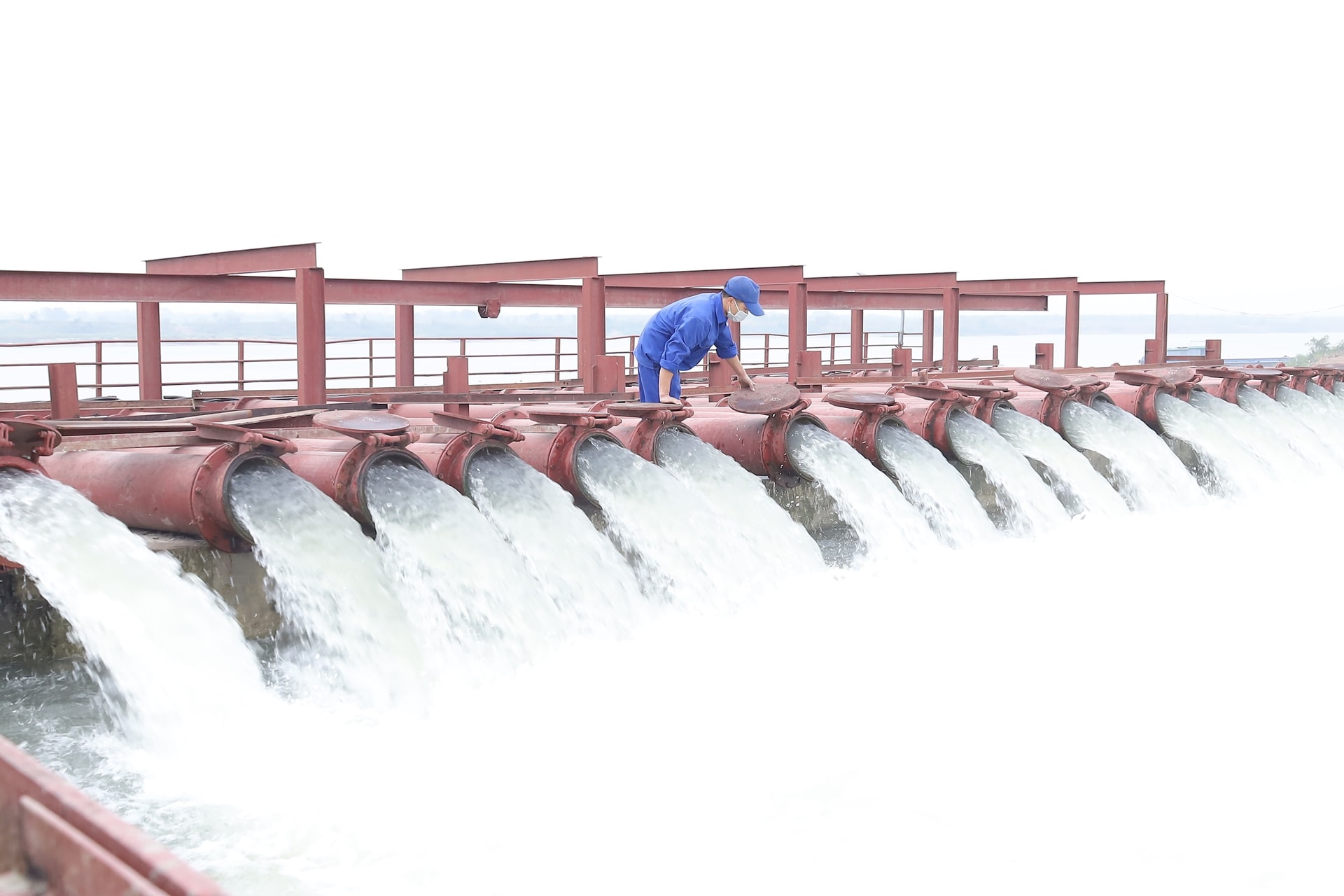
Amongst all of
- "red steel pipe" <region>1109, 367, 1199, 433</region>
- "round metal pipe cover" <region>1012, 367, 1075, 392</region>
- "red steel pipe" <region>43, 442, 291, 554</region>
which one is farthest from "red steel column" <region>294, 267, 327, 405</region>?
"red steel pipe" <region>1109, 367, 1199, 433</region>

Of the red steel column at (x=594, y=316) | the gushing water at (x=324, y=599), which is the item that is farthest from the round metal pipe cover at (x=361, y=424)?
the red steel column at (x=594, y=316)

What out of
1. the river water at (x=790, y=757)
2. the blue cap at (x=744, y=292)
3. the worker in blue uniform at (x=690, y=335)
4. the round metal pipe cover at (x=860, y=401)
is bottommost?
the river water at (x=790, y=757)

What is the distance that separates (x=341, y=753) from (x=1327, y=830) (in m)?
4.00

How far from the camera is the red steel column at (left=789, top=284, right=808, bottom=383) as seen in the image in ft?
49.9

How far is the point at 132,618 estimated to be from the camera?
5000 millimetres

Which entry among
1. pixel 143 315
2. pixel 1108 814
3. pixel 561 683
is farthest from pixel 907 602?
pixel 143 315

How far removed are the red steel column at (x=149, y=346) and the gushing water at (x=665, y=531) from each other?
7.26 metres

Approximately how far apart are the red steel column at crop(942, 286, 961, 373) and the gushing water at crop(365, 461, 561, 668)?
12337 mm

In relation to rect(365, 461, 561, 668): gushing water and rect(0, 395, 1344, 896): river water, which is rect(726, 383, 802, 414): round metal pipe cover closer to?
rect(0, 395, 1344, 896): river water

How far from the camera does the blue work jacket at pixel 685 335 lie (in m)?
8.55

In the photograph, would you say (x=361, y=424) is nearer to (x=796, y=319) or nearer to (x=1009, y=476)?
(x=1009, y=476)

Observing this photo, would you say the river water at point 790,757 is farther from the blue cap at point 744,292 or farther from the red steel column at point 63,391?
the red steel column at point 63,391

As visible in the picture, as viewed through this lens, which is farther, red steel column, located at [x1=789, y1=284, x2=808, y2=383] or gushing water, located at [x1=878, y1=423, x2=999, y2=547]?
red steel column, located at [x1=789, y1=284, x2=808, y2=383]

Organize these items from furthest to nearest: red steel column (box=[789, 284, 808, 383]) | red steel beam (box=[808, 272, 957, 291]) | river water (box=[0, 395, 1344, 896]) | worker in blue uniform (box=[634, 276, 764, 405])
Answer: red steel beam (box=[808, 272, 957, 291]) → red steel column (box=[789, 284, 808, 383]) → worker in blue uniform (box=[634, 276, 764, 405]) → river water (box=[0, 395, 1344, 896])
